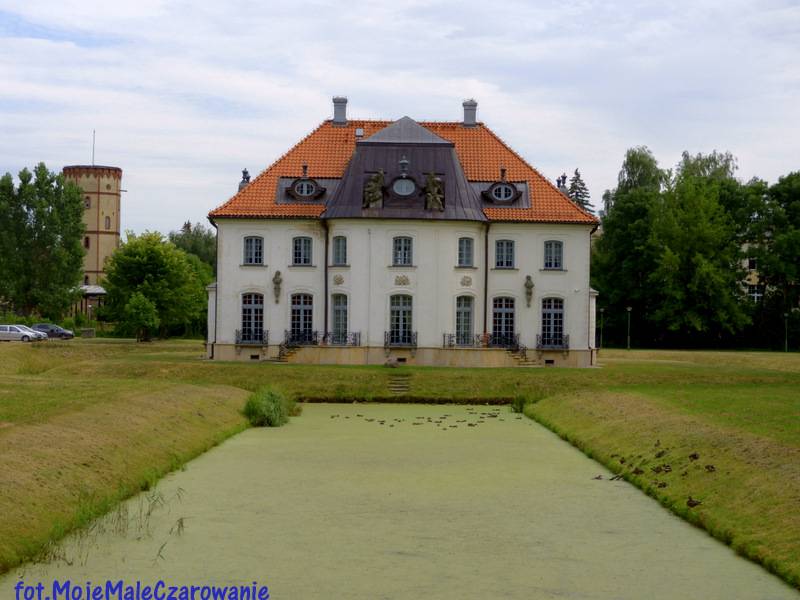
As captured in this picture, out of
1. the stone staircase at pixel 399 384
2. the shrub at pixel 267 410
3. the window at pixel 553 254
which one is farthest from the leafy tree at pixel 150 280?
the shrub at pixel 267 410

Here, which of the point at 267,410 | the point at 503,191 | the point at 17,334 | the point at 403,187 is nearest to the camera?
the point at 267,410

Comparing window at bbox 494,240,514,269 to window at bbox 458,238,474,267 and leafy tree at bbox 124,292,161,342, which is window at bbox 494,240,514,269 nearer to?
window at bbox 458,238,474,267

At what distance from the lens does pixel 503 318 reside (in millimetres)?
42656

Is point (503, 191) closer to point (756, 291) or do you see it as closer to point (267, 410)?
point (267, 410)

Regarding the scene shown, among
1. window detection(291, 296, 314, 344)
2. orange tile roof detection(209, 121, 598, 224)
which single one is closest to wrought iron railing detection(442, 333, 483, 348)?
orange tile roof detection(209, 121, 598, 224)

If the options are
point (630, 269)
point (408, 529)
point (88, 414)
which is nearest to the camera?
point (408, 529)

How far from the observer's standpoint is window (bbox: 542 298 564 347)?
140ft

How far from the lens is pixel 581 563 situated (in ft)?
38.8

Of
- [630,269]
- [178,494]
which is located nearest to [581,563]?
[178,494]

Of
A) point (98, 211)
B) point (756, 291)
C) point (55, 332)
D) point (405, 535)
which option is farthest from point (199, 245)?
point (405, 535)

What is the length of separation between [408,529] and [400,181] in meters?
29.0

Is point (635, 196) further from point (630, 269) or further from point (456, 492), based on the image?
point (456, 492)

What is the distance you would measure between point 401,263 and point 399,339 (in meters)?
2.68

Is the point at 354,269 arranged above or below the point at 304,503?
above
